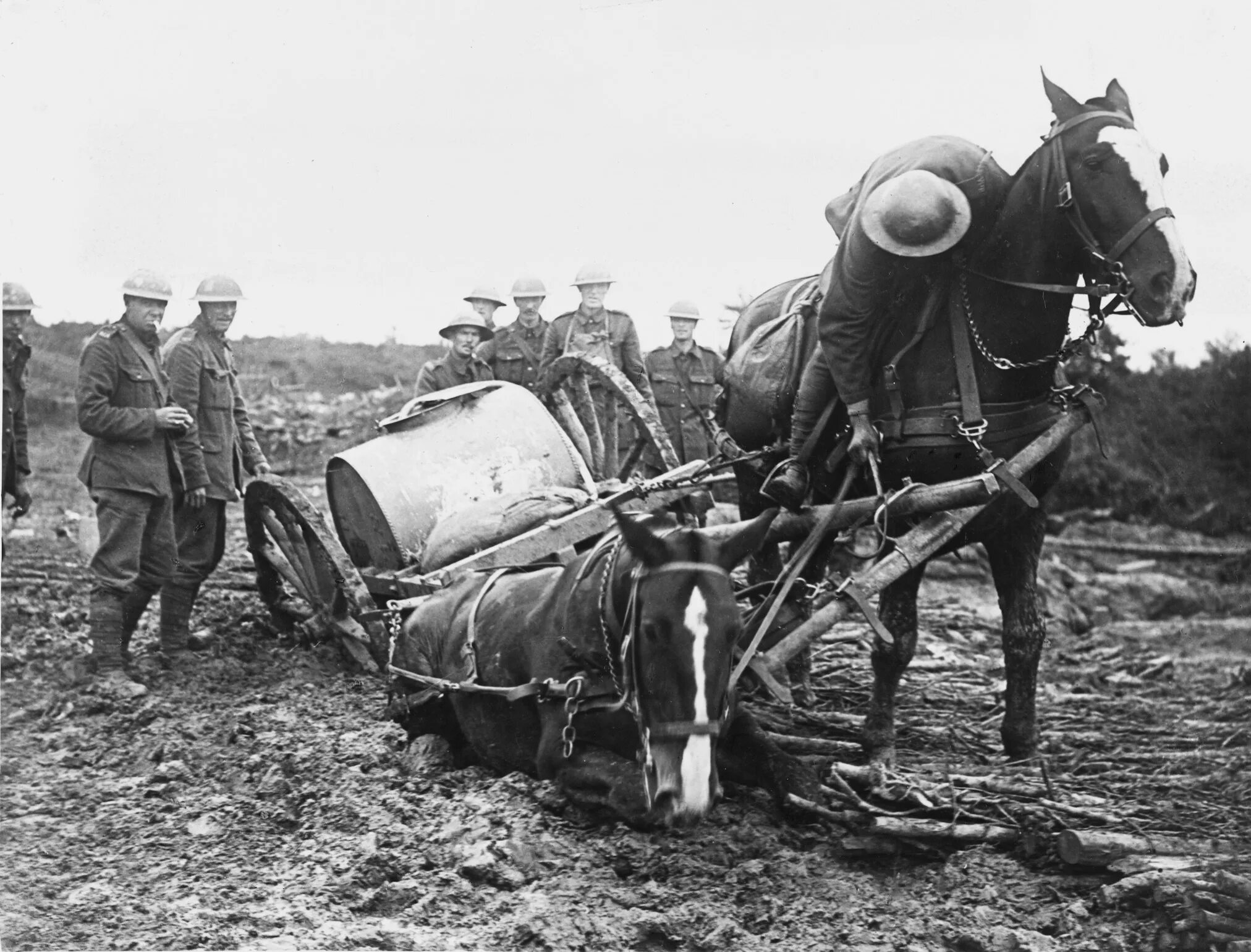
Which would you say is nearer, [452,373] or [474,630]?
[474,630]

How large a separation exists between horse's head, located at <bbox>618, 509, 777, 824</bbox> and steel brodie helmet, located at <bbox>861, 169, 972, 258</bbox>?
152 centimetres

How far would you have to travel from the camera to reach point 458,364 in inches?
380

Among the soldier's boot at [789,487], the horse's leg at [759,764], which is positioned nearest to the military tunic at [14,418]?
the soldier's boot at [789,487]

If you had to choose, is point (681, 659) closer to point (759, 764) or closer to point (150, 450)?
point (759, 764)

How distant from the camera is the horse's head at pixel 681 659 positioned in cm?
365

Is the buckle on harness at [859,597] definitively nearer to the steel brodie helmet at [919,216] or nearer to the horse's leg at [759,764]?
the horse's leg at [759,764]

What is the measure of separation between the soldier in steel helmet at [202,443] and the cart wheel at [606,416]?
2.10 metres

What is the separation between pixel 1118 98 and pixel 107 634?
618 cm

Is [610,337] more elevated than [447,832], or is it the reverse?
[610,337]

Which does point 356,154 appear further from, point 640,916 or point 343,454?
point 640,916

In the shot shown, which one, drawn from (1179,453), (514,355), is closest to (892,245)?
(514,355)

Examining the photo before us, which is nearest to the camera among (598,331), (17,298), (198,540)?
(17,298)

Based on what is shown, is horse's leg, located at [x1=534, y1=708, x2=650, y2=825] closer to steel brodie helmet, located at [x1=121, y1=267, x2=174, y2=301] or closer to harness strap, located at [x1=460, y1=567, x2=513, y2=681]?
harness strap, located at [x1=460, y1=567, x2=513, y2=681]

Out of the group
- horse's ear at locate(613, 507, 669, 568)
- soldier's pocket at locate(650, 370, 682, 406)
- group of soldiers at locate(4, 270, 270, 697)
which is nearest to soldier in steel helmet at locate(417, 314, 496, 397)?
group of soldiers at locate(4, 270, 270, 697)
